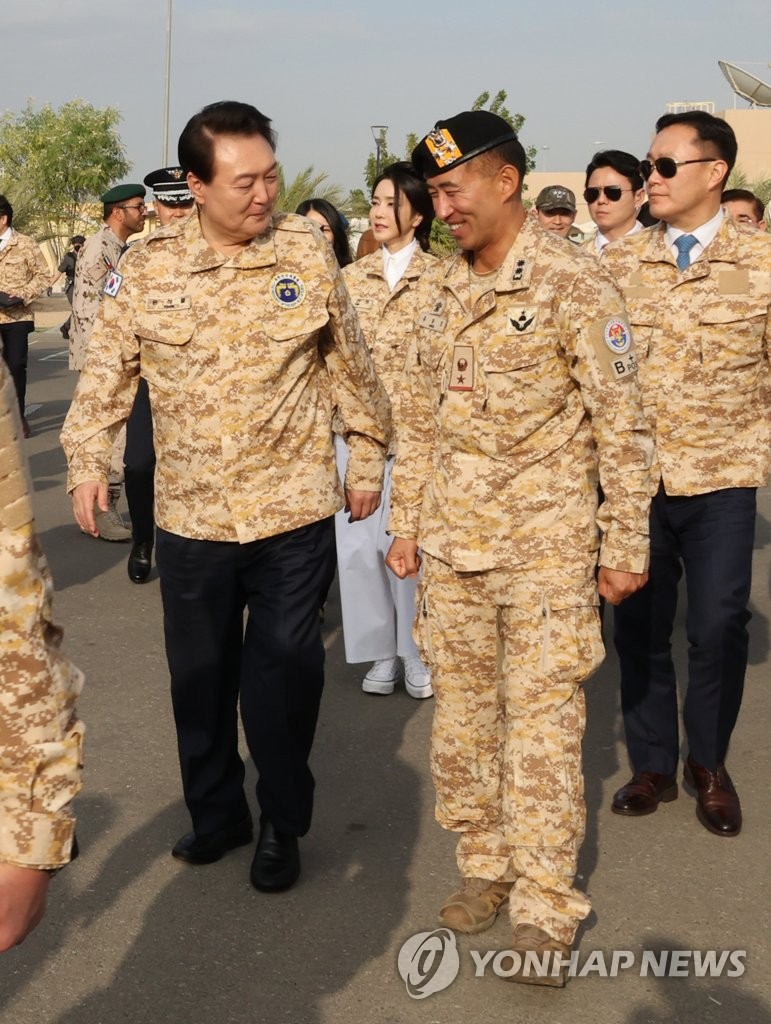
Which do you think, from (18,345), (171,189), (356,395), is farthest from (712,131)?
(18,345)

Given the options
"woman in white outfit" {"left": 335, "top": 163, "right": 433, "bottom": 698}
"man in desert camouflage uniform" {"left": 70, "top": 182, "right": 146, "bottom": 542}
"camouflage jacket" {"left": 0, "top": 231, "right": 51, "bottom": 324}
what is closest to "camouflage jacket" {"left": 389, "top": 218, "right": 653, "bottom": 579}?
"woman in white outfit" {"left": 335, "top": 163, "right": 433, "bottom": 698}

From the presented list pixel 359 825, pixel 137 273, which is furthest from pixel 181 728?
pixel 137 273

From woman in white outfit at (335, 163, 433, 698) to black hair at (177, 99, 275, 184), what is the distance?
6.64 feet

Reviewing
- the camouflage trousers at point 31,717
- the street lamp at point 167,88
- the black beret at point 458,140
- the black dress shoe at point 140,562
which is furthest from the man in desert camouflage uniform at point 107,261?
the street lamp at point 167,88

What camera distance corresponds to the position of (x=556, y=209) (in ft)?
30.5

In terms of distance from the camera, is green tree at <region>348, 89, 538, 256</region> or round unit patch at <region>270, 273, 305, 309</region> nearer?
round unit patch at <region>270, 273, 305, 309</region>

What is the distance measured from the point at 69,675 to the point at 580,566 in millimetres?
2078

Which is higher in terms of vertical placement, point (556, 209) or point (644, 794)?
point (556, 209)

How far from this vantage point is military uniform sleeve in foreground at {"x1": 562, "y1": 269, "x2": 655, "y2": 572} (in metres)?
3.76

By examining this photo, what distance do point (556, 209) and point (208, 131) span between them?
18.0 feet

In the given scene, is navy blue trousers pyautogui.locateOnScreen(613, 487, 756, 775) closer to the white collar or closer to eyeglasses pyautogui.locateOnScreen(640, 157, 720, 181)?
eyeglasses pyautogui.locateOnScreen(640, 157, 720, 181)

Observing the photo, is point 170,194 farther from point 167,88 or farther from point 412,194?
point 167,88

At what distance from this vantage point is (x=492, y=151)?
3828 millimetres

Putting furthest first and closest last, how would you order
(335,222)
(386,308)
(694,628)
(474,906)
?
(335,222) → (386,308) → (694,628) → (474,906)
